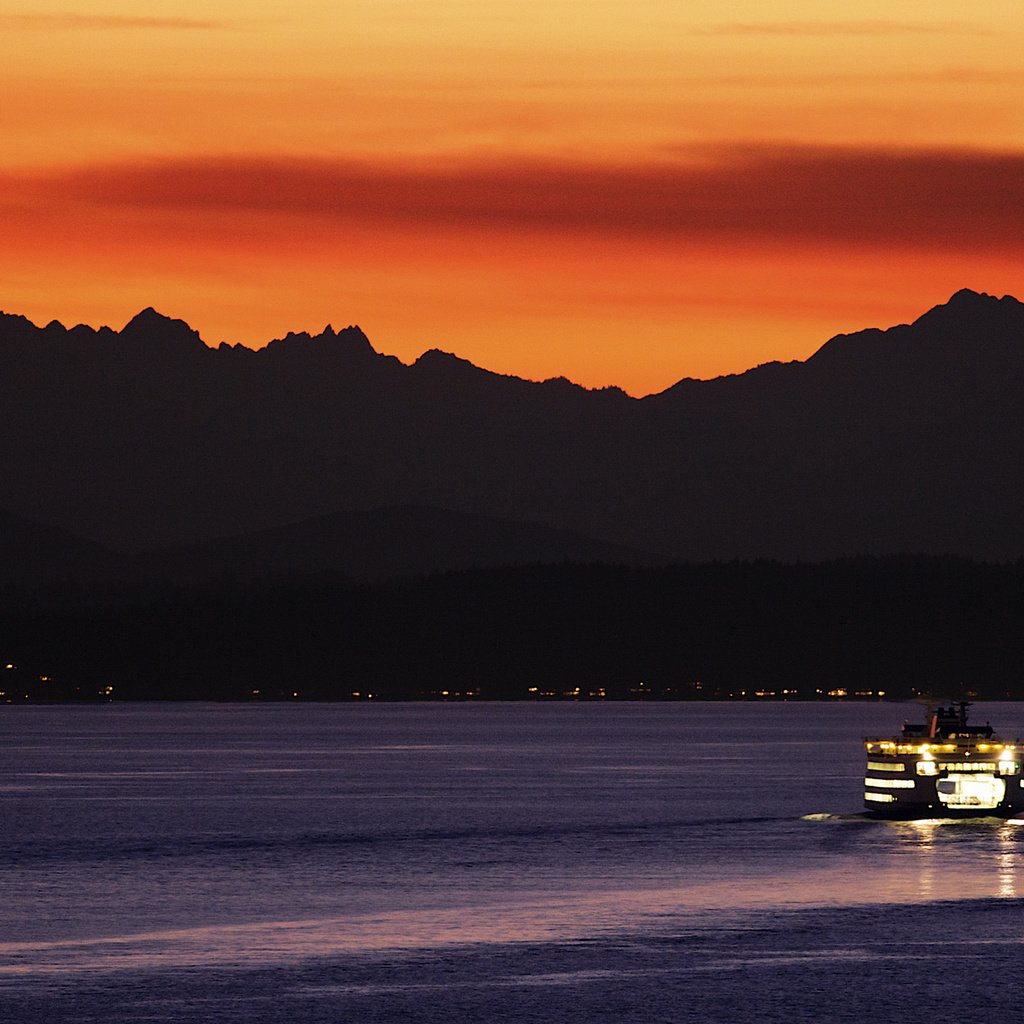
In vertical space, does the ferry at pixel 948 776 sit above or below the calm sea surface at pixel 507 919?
above

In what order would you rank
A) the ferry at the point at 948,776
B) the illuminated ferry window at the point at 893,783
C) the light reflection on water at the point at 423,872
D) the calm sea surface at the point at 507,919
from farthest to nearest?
1. the illuminated ferry window at the point at 893,783
2. the ferry at the point at 948,776
3. the light reflection on water at the point at 423,872
4. the calm sea surface at the point at 507,919

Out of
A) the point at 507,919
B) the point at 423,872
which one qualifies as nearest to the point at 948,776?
the point at 423,872

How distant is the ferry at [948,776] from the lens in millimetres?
153750

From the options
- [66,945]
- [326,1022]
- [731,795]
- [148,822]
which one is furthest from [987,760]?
[326,1022]

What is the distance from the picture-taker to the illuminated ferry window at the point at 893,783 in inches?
6097

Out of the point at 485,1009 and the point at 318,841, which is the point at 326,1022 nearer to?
the point at 485,1009

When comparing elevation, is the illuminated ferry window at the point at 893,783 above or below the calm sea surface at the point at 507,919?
above

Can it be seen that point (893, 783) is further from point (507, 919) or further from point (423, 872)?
point (507, 919)

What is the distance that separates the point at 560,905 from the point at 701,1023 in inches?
1233

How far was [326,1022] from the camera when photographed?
230 feet

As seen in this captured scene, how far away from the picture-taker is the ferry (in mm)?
153750

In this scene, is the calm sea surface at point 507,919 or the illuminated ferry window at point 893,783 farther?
the illuminated ferry window at point 893,783

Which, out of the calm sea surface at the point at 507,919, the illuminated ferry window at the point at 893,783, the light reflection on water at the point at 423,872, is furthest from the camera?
the illuminated ferry window at the point at 893,783

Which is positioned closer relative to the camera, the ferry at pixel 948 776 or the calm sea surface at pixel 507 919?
the calm sea surface at pixel 507 919
